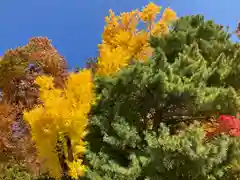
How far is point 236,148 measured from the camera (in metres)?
13.3

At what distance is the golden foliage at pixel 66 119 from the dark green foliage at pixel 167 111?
3.08 ft

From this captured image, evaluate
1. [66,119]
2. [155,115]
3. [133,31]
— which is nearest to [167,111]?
[155,115]

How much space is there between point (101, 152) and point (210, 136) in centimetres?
341

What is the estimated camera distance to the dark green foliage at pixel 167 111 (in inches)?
518

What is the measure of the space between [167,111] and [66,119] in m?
3.94

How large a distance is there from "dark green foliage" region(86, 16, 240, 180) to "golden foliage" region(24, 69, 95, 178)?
0.94 m

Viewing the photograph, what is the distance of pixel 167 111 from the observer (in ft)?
50.9

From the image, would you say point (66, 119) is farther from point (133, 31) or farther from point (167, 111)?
point (133, 31)

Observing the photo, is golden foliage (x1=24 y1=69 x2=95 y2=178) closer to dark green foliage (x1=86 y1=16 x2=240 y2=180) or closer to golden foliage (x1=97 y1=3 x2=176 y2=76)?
dark green foliage (x1=86 y1=16 x2=240 y2=180)

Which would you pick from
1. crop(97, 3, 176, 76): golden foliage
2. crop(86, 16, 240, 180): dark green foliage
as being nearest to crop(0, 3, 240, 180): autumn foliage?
crop(86, 16, 240, 180): dark green foliage

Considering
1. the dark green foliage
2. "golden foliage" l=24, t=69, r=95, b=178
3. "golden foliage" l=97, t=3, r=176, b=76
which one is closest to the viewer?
the dark green foliage

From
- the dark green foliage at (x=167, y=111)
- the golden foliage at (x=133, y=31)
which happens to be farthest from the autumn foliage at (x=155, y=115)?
the golden foliage at (x=133, y=31)

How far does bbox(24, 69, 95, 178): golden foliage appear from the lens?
55.8ft

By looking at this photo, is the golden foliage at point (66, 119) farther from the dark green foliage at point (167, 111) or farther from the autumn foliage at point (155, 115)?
the dark green foliage at point (167, 111)
